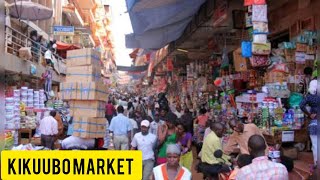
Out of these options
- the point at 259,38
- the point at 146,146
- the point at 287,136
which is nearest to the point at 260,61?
the point at 259,38

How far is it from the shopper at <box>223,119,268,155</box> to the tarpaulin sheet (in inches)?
118

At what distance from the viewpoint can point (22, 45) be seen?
1895 cm

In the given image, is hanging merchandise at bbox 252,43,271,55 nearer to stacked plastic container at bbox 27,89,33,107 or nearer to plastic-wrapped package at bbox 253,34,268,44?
plastic-wrapped package at bbox 253,34,268,44

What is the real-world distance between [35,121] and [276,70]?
306 inches

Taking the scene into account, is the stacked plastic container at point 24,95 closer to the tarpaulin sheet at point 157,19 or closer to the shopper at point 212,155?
the tarpaulin sheet at point 157,19

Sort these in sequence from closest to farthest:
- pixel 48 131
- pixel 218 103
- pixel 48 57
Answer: pixel 48 131, pixel 218 103, pixel 48 57

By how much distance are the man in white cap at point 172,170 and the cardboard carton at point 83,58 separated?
9.59 ft

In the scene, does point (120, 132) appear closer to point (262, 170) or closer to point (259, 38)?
point (259, 38)

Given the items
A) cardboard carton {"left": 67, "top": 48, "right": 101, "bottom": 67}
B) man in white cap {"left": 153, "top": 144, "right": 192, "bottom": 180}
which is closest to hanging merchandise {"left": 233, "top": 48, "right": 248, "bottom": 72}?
cardboard carton {"left": 67, "top": 48, "right": 101, "bottom": 67}

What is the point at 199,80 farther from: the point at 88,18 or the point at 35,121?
the point at 88,18

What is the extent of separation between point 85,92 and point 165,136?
162 cm

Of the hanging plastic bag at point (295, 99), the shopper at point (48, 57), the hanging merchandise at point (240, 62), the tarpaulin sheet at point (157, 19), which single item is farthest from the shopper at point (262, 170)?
the shopper at point (48, 57)

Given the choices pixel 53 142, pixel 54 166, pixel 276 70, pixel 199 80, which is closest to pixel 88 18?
pixel 199 80

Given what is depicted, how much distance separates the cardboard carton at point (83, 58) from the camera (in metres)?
6.95
